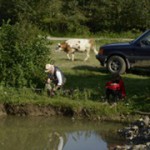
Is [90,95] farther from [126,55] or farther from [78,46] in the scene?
[78,46]

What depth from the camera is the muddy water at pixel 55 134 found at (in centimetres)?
1373

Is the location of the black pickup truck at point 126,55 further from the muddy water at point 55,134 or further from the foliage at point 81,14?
the foliage at point 81,14

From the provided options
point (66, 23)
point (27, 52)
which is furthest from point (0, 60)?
point (66, 23)

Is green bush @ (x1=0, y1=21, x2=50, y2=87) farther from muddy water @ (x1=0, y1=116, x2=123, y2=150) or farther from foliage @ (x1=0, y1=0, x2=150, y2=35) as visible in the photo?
foliage @ (x1=0, y1=0, x2=150, y2=35)

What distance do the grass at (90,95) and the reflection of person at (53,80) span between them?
227mm

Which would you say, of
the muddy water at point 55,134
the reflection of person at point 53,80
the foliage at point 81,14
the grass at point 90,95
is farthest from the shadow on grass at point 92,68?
the foliage at point 81,14

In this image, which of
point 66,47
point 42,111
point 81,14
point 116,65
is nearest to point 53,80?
point 42,111

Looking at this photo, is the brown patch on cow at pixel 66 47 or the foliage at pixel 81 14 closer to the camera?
the brown patch on cow at pixel 66 47

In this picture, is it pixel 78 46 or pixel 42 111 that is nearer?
pixel 42 111

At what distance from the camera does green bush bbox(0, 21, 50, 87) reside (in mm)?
18578

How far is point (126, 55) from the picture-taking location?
20859 mm

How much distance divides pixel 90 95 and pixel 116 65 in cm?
390

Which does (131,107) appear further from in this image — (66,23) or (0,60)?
(66,23)

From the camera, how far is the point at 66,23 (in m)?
43.6
